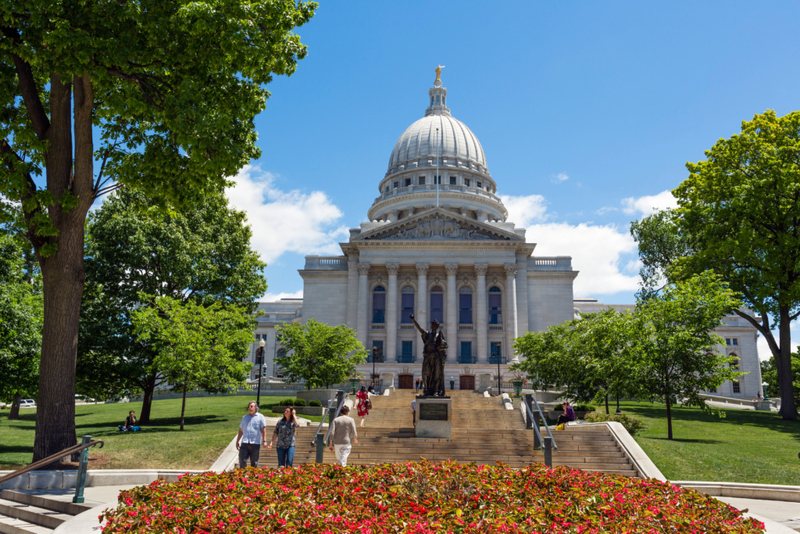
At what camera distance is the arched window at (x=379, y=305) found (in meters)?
60.5

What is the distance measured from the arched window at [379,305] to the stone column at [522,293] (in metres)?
13.9

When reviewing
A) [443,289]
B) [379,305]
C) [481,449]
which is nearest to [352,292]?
[379,305]

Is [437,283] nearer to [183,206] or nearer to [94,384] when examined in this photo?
Answer: [94,384]

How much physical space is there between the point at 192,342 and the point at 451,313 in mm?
35873

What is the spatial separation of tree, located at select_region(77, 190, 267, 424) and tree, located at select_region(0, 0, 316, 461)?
1247 cm

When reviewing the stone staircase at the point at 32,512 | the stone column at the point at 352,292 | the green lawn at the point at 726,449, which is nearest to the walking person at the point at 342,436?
the stone staircase at the point at 32,512

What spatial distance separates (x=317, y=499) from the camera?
25.7 ft

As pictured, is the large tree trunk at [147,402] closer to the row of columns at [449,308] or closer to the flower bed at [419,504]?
the flower bed at [419,504]

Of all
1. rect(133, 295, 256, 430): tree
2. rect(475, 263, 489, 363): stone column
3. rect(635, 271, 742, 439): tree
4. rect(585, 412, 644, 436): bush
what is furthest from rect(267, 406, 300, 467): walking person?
rect(475, 263, 489, 363): stone column

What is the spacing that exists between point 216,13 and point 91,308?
20.7 meters

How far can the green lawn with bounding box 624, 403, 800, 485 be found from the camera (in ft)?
52.2

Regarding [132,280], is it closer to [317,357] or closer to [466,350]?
[317,357]

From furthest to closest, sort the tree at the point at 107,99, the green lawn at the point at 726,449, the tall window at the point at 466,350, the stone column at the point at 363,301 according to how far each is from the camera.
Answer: the tall window at the point at 466,350
the stone column at the point at 363,301
the green lawn at the point at 726,449
the tree at the point at 107,99

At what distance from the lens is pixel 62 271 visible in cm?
1389
